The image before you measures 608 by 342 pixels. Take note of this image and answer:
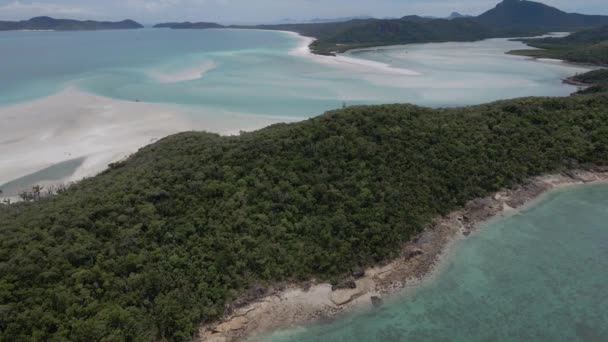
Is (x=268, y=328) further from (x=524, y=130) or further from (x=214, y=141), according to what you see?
(x=524, y=130)

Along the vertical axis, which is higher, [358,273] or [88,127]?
[88,127]

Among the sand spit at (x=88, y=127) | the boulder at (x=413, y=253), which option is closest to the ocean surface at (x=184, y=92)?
the sand spit at (x=88, y=127)

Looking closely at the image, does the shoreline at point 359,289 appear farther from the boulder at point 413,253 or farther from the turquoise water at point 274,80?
the turquoise water at point 274,80

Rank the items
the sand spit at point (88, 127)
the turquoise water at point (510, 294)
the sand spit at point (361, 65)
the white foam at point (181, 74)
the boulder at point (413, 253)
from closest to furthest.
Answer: the turquoise water at point (510, 294) → the boulder at point (413, 253) → the sand spit at point (88, 127) → the white foam at point (181, 74) → the sand spit at point (361, 65)

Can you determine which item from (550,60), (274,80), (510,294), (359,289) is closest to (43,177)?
(359,289)

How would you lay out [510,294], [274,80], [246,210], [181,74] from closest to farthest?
[510,294] < [246,210] < [274,80] < [181,74]

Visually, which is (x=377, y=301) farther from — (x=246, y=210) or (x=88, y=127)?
(x=88, y=127)

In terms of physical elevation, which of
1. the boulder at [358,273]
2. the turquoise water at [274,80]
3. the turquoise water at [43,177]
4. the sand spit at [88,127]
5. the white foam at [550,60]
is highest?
the white foam at [550,60]
